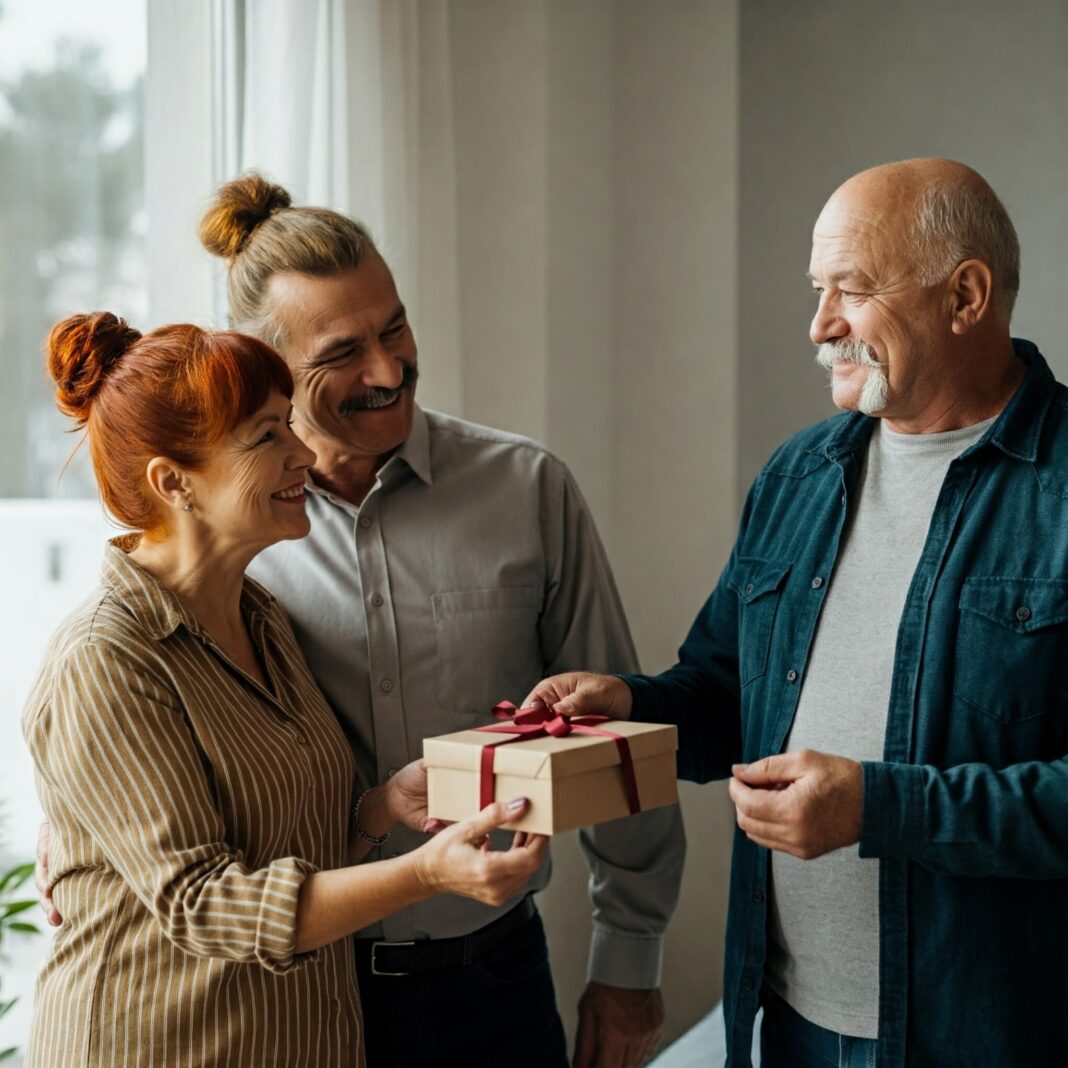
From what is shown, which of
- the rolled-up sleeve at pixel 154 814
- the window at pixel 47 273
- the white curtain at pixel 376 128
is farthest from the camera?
the white curtain at pixel 376 128

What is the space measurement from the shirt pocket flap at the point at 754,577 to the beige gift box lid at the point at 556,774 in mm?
324

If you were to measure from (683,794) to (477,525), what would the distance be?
1451mm

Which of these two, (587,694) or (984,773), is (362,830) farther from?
(984,773)

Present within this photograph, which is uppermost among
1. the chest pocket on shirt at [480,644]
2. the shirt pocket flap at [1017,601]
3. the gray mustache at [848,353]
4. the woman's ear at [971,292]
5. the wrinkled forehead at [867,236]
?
the wrinkled forehead at [867,236]

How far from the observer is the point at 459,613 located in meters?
1.80

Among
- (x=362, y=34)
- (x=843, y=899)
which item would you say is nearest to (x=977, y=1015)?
(x=843, y=899)

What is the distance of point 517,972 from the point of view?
1792 millimetres

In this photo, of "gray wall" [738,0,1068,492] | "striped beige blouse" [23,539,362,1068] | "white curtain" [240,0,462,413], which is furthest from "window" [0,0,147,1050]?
"gray wall" [738,0,1068,492]

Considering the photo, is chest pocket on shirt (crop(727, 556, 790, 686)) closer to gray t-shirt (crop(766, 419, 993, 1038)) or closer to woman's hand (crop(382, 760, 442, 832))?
gray t-shirt (crop(766, 419, 993, 1038))

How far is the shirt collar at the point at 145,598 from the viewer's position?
4.67 feet

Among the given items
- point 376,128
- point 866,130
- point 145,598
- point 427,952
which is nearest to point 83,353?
point 145,598

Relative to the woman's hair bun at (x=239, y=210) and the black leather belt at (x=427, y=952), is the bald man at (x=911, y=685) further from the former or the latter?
the woman's hair bun at (x=239, y=210)

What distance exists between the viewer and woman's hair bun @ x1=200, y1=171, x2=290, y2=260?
184 cm

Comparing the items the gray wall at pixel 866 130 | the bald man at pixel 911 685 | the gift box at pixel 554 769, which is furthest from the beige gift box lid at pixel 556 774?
the gray wall at pixel 866 130
